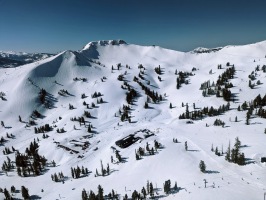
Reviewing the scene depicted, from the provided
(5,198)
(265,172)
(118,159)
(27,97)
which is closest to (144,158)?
(118,159)

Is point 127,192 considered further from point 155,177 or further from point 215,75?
point 215,75

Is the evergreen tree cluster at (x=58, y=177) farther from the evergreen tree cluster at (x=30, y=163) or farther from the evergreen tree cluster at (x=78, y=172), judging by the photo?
the evergreen tree cluster at (x=30, y=163)

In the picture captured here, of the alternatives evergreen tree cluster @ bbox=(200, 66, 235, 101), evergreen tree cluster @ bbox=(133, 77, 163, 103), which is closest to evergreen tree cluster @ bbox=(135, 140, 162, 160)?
evergreen tree cluster @ bbox=(200, 66, 235, 101)

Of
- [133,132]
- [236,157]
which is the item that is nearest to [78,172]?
[133,132]

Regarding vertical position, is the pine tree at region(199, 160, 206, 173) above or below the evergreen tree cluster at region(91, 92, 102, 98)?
below

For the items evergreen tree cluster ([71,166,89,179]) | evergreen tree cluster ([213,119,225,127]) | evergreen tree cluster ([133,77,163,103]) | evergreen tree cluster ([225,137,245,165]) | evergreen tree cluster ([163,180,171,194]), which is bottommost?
evergreen tree cluster ([71,166,89,179])

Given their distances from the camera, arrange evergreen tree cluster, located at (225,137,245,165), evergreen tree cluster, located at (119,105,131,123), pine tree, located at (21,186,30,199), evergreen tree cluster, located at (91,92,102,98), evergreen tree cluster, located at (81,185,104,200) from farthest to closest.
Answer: evergreen tree cluster, located at (91,92,102,98), evergreen tree cluster, located at (119,105,131,123), pine tree, located at (21,186,30,199), evergreen tree cluster, located at (225,137,245,165), evergreen tree cluster, located at (81,185,104,200)

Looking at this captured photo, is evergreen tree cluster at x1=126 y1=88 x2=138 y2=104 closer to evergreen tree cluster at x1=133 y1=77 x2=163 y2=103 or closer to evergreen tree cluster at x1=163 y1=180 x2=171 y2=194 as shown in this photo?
evergreen tree cluster at x1=133 y1=77 x2=163 y2=103

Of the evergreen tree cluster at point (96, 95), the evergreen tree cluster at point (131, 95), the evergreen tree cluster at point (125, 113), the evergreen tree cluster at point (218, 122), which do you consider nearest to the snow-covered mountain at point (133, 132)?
the evergreen tree cluster at point (125, 113)

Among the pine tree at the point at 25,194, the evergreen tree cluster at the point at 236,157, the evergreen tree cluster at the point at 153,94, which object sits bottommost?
the pine tree at the point at 25,194
